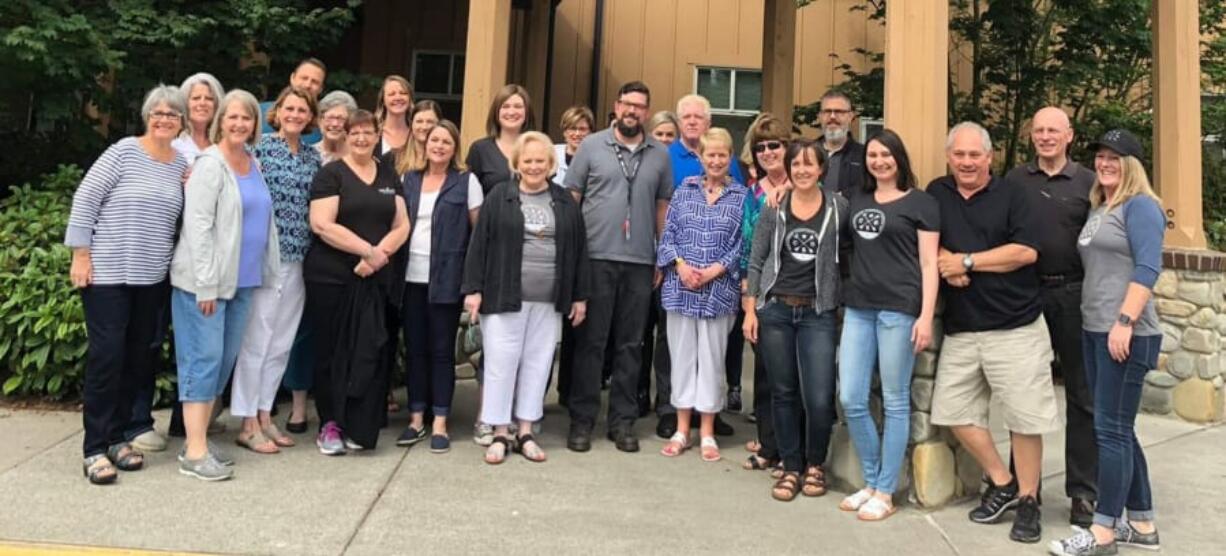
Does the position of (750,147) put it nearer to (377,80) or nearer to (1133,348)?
(1133,348)

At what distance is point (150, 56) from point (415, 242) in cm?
394

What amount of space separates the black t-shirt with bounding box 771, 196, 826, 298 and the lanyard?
3.22 ft

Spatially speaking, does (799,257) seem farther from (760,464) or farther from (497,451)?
(497,451)

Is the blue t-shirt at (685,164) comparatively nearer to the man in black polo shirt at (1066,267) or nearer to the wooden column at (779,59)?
the man in black polo shirt at (1066,267)

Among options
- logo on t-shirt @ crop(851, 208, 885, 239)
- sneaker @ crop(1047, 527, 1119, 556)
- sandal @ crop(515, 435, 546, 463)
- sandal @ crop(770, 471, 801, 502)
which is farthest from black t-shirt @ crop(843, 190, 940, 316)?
sandal @ crop(515, 435, 546, 463)

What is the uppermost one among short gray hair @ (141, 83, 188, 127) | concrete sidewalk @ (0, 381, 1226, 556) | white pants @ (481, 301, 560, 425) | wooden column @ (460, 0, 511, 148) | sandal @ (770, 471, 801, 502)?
wooden column @ (460, 0, 511, 148)

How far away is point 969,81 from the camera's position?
32.0 ft

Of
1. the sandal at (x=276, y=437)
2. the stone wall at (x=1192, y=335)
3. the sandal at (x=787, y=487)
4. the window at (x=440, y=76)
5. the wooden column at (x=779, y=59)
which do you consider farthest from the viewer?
the window at (x=440, y=76)

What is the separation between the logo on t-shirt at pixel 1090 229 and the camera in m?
3.32

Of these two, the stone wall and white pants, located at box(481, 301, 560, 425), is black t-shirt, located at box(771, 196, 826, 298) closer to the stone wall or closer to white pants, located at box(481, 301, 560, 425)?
white pants, located at box(481, 301, 560, 425)

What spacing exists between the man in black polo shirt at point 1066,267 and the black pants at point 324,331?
11.3 ft

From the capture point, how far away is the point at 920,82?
4160 mm

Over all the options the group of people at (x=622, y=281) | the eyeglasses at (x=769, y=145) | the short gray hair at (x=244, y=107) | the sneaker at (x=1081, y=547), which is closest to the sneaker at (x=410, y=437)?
the group of people at (x=622, y=281)

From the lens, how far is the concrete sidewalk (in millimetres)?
3162
